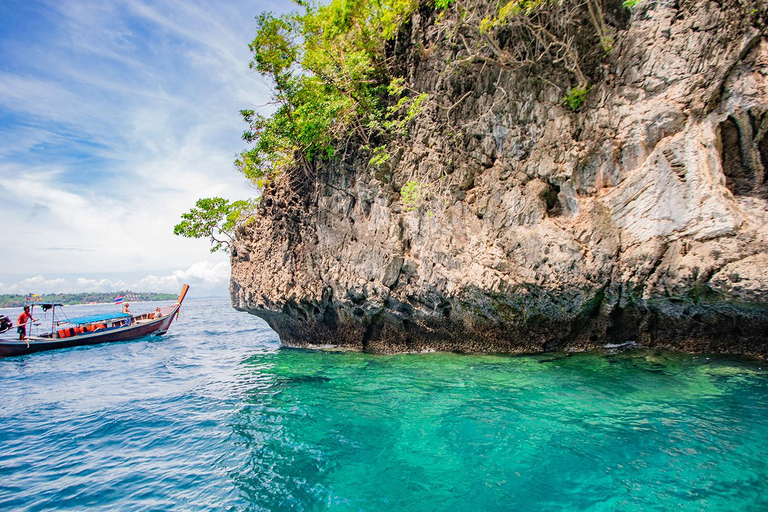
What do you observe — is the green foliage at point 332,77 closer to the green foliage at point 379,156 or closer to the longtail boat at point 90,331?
the green foliage at point 379,156

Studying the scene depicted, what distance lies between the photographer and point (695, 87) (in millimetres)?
7398

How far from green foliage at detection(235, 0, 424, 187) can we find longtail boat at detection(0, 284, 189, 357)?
14613 mm

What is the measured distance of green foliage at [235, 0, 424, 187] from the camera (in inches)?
444

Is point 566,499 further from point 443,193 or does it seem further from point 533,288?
point 443,193

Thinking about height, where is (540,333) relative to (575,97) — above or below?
below

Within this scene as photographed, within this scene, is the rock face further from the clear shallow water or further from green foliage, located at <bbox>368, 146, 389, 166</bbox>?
the clear shallow water

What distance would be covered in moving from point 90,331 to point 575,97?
26.2 metres

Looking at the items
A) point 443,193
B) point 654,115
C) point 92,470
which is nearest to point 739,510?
point 654,115

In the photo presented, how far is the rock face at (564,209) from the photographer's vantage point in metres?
7.23

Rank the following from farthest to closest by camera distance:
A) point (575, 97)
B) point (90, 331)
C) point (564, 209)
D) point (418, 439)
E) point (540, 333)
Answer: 1. point (90, 331)
2. point (540, 333)
3. point (564, 209)
4. point (575, 97)
5. point (418, 439)

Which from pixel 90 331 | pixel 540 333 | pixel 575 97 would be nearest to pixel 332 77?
pixel 575 97

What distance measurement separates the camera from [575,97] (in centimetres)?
908

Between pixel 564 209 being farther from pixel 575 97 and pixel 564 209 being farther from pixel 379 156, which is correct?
pixel 379 156

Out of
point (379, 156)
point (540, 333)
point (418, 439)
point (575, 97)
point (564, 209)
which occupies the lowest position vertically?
point (418, 439)
